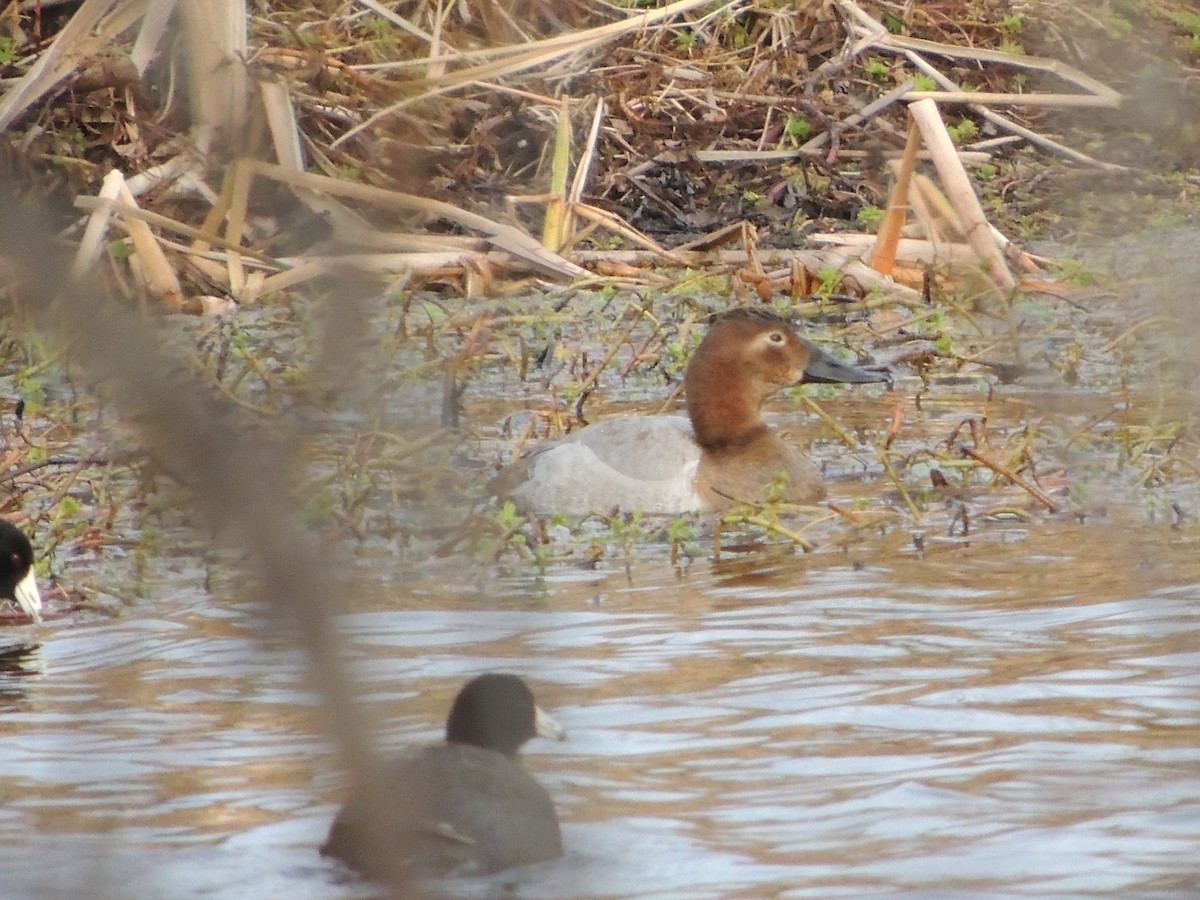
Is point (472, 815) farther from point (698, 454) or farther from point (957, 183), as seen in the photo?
point (957, 183)

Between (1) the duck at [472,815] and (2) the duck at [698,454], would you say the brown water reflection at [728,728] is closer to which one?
(1) the duck at [472,815]

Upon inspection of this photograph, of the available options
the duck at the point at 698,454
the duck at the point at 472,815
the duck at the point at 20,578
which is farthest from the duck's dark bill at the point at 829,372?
the duck at the point at 472,815

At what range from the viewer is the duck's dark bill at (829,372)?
822cm

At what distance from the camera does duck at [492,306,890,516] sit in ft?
24.3

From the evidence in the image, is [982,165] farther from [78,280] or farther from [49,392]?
[78,280]

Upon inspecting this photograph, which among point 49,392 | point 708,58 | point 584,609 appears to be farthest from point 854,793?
point 708,58

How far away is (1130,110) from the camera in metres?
1.89

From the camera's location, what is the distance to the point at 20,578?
6.08 metres

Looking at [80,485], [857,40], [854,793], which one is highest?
[857,40]

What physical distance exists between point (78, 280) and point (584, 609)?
4.73m

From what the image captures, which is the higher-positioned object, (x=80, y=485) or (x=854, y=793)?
(x=80, y=485)

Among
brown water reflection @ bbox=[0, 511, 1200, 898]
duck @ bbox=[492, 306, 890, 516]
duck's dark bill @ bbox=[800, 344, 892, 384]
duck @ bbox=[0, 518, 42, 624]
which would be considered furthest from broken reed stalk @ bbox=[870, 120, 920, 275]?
duck @ bbox=[0, 518, 42, 624]

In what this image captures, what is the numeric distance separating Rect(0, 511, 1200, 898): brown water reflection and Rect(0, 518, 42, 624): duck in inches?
8.4

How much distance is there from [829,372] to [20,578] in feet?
11.4
